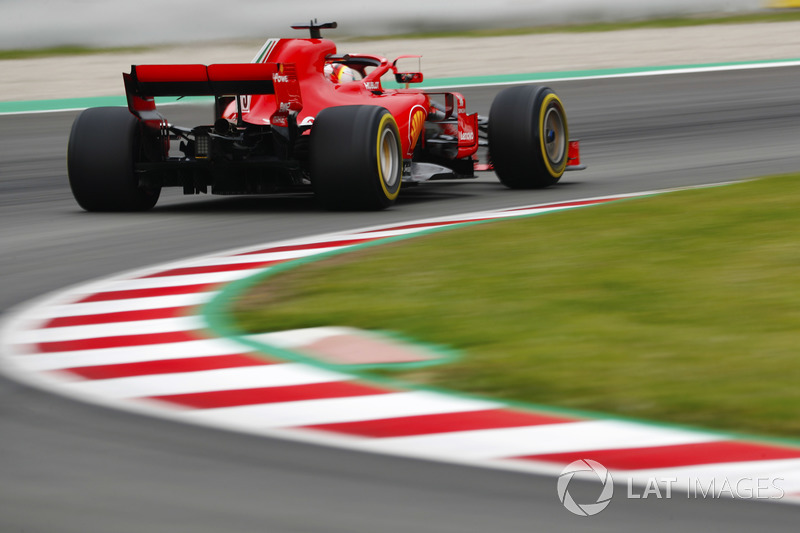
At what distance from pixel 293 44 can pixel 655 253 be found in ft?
13.8

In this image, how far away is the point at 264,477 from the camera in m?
3.60

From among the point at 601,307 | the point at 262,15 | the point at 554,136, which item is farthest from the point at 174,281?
the point at 262,15

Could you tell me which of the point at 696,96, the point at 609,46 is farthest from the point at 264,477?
the point at 609,46

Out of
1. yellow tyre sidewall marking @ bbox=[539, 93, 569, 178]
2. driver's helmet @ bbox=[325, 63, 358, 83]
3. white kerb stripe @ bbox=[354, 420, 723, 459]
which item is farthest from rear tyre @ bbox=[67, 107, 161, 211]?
white kerb stripe @ bbox=[354, 420, 723, 459]

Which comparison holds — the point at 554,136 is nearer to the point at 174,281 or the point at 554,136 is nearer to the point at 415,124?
the point at 415,124

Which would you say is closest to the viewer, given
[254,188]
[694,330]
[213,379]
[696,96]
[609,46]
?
[213,379]

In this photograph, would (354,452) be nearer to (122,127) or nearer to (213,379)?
(213,379)

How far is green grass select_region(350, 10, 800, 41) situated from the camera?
30.6 meters

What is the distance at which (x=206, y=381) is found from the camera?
15.4ft

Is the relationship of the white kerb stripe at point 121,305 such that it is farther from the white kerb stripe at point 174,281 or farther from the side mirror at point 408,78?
the side mirror at point 408,78

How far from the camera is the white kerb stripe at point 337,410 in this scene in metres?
4.16

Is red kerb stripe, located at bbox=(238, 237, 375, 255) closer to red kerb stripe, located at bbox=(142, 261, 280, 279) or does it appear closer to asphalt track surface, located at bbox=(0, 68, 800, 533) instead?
red kerb stripe, located at bbox=(142, 261, 280, 279)

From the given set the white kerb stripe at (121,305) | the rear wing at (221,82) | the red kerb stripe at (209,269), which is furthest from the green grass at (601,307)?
the rear wing at (221,82)

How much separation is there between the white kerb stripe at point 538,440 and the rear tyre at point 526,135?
7.01 metres
